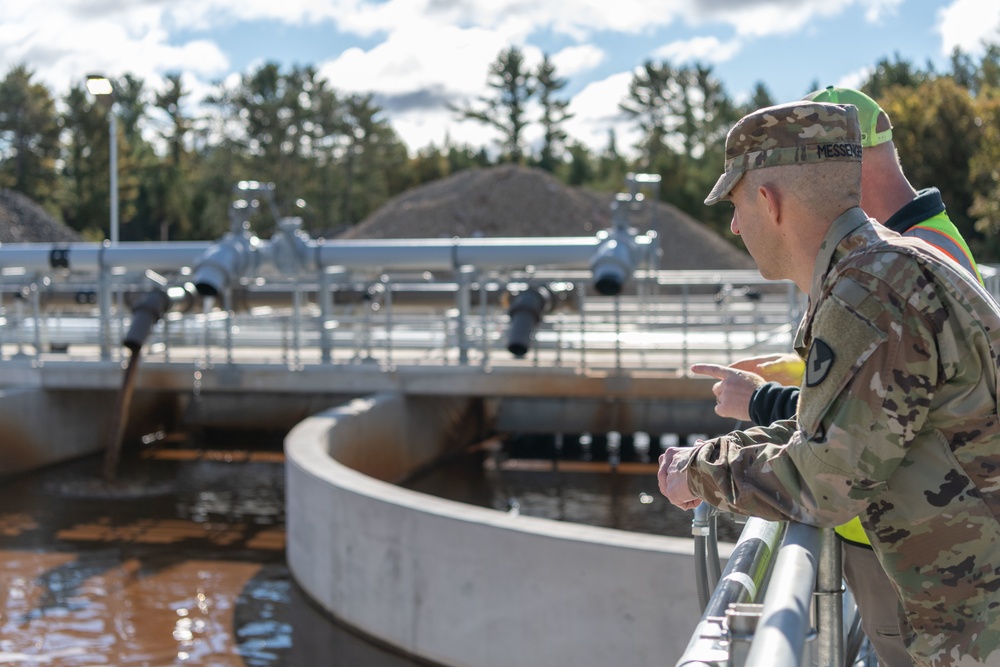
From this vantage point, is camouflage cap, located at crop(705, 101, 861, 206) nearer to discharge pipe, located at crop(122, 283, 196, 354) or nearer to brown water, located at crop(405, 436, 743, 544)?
brown water, located at crop(405, 436, 743, 544)

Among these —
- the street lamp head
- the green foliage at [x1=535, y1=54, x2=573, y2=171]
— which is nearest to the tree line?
the green foliage at [x1=535, y1=54, x2=573, y2=171]

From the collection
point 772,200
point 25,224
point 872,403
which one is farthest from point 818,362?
point 25,224

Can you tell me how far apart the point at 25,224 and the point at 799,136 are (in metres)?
52.9

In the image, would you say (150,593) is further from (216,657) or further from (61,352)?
(61,352)

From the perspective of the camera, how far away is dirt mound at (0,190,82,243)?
47781 millimetres

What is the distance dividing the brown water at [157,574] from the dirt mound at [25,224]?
37.0 meters

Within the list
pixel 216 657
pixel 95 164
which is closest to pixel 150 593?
pixel 216 657

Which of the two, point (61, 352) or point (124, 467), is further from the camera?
→ point (61, 352)

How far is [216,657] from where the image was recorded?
770cm

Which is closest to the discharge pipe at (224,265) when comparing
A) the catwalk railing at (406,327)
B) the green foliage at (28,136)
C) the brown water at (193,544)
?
the catwalk railing at (406,327)

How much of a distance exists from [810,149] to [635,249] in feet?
47.9

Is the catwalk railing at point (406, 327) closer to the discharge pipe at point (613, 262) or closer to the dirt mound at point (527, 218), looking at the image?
the discharge pipe at point (613, 262)

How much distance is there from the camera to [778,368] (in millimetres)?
2715

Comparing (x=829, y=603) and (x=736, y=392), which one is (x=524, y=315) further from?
(x=829, y=603)
